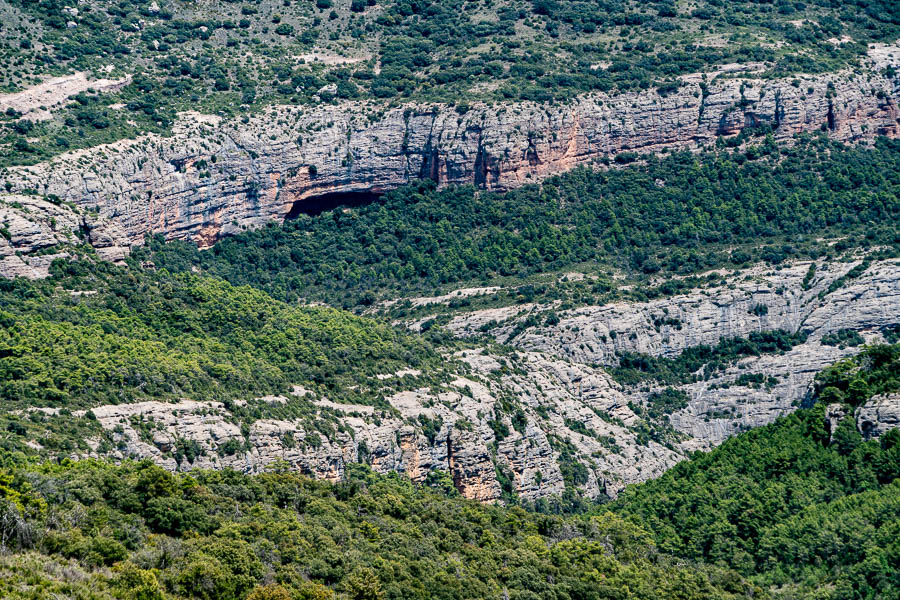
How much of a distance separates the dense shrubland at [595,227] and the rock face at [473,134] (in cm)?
173

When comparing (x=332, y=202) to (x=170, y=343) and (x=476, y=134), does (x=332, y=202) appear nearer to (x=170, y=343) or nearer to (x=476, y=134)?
(x=476, y=134)

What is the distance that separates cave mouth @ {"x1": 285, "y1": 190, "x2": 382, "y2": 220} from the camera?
171 meters

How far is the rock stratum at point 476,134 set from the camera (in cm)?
16438

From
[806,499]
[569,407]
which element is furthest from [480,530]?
[569,407]

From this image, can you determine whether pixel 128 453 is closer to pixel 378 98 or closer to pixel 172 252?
pixel 172 252

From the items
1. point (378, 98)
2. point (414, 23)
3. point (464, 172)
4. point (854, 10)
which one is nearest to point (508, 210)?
point (464, 172)

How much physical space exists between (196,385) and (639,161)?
64.3 meters

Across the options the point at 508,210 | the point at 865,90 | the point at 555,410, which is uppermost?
the point at 865,90

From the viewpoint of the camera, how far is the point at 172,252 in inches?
6137

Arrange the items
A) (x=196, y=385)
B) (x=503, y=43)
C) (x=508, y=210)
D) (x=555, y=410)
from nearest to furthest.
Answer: (x=196, y=385) < (x=555, y=410) < (x=508, y=210) < (x=503, y=43)

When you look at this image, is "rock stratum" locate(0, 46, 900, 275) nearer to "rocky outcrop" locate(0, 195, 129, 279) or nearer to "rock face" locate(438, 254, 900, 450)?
"rock face" locate(438, 254, 900, 450)

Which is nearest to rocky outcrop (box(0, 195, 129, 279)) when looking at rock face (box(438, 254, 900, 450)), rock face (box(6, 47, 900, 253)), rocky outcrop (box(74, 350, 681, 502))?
rocky outcrop (box(74, 350, 681, 502))

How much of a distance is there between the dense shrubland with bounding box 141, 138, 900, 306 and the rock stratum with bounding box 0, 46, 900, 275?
1657 millimetres

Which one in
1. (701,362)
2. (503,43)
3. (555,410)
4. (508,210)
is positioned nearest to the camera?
Result: (555,410)
